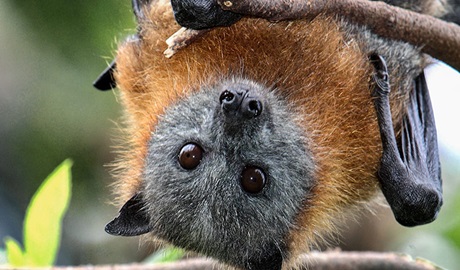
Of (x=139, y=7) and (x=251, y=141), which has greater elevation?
(x=139, y=7)

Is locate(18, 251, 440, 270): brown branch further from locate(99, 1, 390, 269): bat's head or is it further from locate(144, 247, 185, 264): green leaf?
locate(99, 1, 390, 269): bat's head

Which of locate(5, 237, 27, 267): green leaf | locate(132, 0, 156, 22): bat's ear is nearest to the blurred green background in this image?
locate(132, 0, 156, 22): bat's ear

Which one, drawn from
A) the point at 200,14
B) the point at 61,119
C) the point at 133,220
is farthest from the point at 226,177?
the point at 61,119

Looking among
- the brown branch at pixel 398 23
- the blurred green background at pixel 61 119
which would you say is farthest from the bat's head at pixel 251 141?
the blurred green background at pixel 61 119

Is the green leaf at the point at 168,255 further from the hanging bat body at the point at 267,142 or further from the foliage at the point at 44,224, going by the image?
the foliage at the point at 44,224

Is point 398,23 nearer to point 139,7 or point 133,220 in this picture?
point 139,7

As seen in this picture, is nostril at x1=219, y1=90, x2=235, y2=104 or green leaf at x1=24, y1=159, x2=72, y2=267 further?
green leaf at x1=24, y1=159, x2=72, y2=267
